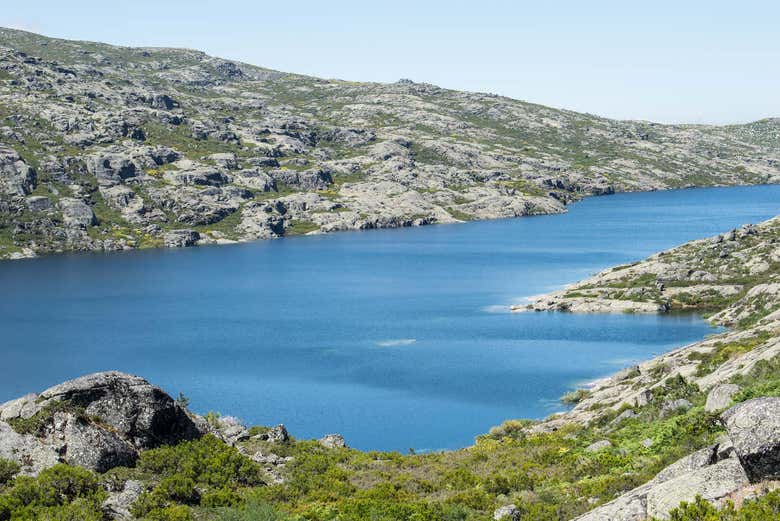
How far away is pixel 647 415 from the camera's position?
4206cm

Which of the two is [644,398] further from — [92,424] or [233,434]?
[92,424]

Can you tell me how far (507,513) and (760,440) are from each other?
1115 centimetres

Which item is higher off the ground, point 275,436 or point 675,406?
point 675,406

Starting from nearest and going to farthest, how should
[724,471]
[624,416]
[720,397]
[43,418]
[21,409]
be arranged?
1. [724,471]
2. [720,397]
3. [43,418]
4. [21,409]
5. [624,416]

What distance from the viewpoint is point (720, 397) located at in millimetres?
34688

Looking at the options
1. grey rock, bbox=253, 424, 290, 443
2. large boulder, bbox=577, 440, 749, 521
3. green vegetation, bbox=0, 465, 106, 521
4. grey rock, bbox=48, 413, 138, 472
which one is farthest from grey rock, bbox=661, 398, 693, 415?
green vegetation, bbox=0, 465, 106, 521

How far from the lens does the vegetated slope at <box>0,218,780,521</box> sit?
2022cm

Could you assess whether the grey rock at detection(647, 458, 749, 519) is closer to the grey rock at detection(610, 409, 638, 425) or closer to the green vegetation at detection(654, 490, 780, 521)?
the green vegetation at detection(654, 490, 780, 521)

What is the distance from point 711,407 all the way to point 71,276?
192293 millimetres

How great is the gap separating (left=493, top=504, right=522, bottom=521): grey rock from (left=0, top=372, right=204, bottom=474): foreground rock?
57.3ft

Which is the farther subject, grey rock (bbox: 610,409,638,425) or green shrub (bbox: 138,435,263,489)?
grey rock (bbox: 610,409,638,425)

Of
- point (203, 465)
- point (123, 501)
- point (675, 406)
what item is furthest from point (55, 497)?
point (675, 406)

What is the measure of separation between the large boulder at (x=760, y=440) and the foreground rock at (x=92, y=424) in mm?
26539

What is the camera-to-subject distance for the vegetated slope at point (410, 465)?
20.2 meters
